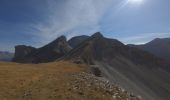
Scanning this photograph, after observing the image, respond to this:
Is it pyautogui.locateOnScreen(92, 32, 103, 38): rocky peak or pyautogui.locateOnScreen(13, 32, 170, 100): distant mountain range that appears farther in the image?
pyautogui.locateOnScreen(92, 32, 103, 38): rocky peak

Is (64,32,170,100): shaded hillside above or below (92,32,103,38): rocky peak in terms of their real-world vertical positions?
below

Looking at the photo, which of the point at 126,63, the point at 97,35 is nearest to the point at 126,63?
the point at 126,63

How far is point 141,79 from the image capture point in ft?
386

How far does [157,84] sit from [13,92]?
4135 inches

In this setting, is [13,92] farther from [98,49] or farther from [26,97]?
[98,49]

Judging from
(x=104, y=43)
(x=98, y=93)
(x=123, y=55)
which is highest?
(x=104, y=43)

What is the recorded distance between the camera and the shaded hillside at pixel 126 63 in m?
111

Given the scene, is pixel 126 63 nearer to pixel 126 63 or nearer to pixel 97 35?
pixel 126 63

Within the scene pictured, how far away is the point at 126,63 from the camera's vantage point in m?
141

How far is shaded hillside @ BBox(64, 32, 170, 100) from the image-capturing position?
365 ft

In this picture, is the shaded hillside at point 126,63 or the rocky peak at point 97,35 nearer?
the shaded hillside at point 126,63

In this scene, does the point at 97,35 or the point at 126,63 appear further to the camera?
the point at 97,35

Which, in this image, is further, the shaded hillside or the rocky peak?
the rocky peak

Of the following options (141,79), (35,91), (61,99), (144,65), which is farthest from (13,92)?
(144,65)
